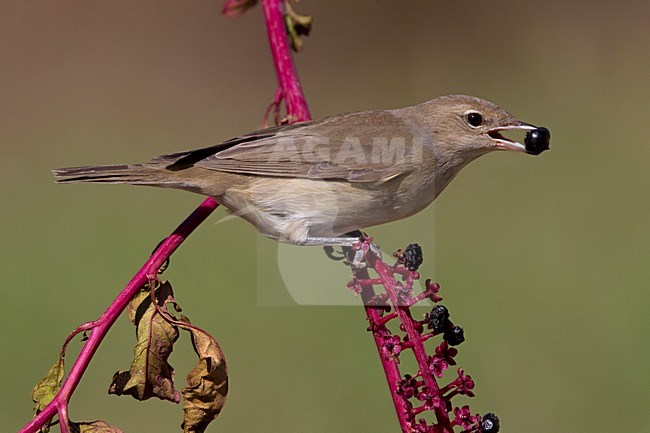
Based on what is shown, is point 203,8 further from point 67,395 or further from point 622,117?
point 67,395

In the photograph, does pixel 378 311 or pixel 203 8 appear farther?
pixel 203 8

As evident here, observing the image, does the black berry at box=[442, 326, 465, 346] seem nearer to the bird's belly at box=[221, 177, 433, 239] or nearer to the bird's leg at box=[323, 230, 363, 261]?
the bird's leg at box=[323, 230, 363, 261]

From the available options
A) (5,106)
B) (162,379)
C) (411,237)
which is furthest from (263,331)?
(5,106)

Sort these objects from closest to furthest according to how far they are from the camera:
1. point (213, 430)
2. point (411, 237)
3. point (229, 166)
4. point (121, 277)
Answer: point (229, 166) → point (411, 237) → point (213, 430) → point (121, 277)

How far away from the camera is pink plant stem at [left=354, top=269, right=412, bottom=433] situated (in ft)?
8.16

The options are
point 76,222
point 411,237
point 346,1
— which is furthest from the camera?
point 346,1

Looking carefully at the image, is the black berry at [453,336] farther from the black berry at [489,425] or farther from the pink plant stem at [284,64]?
the pink plant stem at [284,64]

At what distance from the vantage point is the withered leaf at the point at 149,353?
103 inches

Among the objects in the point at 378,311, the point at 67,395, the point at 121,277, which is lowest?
the point at 67,395

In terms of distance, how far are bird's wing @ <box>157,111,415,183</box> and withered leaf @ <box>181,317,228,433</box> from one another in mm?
1118

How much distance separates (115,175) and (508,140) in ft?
4.65

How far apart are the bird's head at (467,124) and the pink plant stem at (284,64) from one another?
0.56 metres

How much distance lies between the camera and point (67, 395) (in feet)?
7.89

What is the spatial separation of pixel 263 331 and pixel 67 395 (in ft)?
13.3
